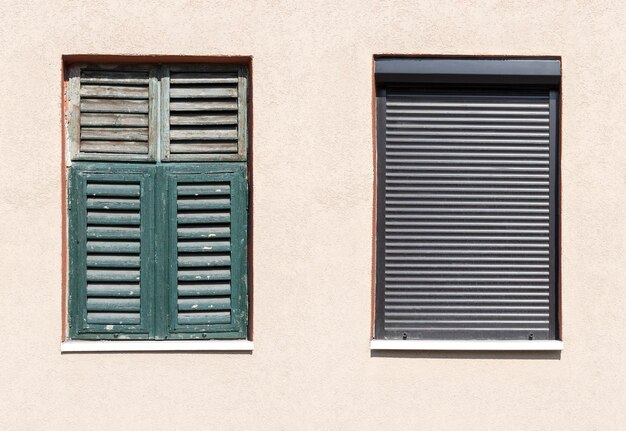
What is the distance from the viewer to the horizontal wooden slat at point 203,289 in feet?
18.9

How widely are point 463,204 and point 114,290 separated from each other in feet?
8.40

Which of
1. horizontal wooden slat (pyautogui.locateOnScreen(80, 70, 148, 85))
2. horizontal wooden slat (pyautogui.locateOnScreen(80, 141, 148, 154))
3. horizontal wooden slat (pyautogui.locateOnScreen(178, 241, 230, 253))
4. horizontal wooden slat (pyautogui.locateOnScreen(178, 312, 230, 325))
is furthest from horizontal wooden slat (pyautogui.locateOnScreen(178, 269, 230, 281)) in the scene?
horizontal wooden slat (pyautogui.locateOnScreen(80, 70, 148, 85))

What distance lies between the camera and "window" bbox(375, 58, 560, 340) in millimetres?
5770

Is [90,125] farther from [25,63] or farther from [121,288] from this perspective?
[121,288]

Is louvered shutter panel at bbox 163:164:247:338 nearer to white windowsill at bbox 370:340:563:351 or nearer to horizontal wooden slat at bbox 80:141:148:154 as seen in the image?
horizontal wooden slat at bbox 80:141:148:154

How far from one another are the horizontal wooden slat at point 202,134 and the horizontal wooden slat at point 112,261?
0.92 m

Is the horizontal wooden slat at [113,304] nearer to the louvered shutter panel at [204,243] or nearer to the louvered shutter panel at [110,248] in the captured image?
the louvered shutter panel at [110,248]

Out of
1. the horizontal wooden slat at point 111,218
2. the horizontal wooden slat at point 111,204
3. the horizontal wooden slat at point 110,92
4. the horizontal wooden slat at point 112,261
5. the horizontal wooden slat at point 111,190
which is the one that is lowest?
the horizontal wooden slat at point 112,261

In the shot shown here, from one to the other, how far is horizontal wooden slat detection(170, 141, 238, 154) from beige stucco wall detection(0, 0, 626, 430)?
0.29m

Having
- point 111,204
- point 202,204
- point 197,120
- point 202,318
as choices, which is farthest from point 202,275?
point 197,120

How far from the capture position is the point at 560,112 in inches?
225

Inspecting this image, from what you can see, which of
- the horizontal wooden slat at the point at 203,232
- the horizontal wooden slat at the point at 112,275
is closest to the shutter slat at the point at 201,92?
the horizontal wooden slat at the point at 203,232

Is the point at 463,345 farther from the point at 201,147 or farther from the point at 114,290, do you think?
the point at 114,290

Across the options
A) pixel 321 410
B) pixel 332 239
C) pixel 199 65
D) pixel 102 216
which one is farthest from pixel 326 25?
pixel 321 410
